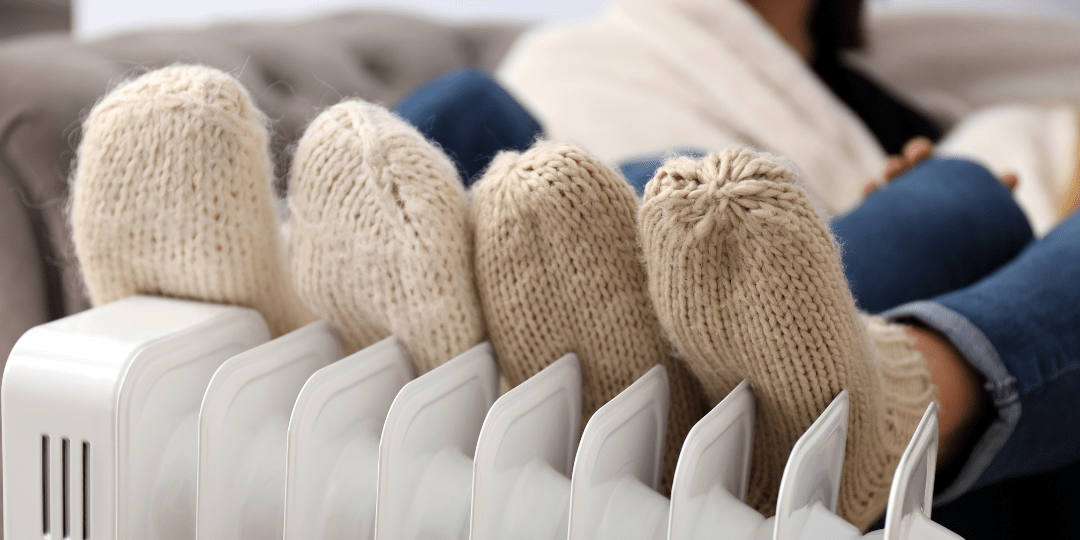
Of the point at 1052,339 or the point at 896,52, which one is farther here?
the point at 896,52

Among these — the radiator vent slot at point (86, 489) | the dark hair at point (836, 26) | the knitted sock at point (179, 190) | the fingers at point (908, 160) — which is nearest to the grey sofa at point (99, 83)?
the knitted sock at point (179, 190)

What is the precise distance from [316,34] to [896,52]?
1.22 meters

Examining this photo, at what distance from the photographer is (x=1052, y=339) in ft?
1.35

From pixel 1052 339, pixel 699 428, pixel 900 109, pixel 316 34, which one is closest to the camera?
pixel 699 428

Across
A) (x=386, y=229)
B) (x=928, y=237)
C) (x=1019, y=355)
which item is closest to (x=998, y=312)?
(x=1019, y=355)

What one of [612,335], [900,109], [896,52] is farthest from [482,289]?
[896,52]

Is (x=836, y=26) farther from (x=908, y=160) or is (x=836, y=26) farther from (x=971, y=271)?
(x=971, y=271)

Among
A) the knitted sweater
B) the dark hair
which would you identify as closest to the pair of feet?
the knitted sweater

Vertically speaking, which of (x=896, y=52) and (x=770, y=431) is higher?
(x=896, y=52)

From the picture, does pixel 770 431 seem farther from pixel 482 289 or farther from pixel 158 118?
pixel 158 118

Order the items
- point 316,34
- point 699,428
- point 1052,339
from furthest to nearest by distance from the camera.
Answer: point 316,34 < point 1052,339 < point 699,428

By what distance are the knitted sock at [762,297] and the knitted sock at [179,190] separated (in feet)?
0.69

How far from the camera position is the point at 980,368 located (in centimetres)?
39

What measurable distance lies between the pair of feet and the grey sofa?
0.06 meters
